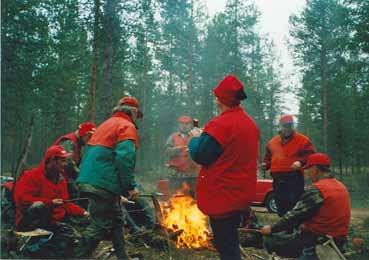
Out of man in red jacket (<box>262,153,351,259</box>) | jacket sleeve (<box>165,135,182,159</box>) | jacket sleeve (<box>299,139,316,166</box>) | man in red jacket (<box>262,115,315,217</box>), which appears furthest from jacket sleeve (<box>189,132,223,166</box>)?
jacket sleeve (<box>165,135,182,159</box>)

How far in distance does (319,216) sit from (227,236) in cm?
95

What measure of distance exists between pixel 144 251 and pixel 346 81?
10.2 m

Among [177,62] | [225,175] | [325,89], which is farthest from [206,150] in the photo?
[177,62]

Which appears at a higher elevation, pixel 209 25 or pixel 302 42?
pixel 209 25

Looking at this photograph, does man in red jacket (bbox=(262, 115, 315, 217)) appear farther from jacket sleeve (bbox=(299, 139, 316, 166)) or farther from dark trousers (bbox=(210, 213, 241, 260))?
dark trousers (bbox=(210, 213, 241, 260))

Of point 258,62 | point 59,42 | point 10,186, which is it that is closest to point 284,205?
point 10,186

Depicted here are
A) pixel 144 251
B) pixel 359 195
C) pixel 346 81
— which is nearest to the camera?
pixel 144 251

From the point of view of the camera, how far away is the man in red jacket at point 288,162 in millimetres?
6195

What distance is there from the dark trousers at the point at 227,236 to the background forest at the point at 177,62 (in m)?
3.04

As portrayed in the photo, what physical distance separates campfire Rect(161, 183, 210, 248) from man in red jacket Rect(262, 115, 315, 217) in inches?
43.8

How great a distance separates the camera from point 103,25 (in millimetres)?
10695

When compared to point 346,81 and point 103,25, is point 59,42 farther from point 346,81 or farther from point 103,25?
point 346,81

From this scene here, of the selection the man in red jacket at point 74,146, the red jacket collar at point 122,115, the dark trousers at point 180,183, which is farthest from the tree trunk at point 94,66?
the red jacket collar at point 122,115

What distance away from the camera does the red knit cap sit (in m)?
3.66
